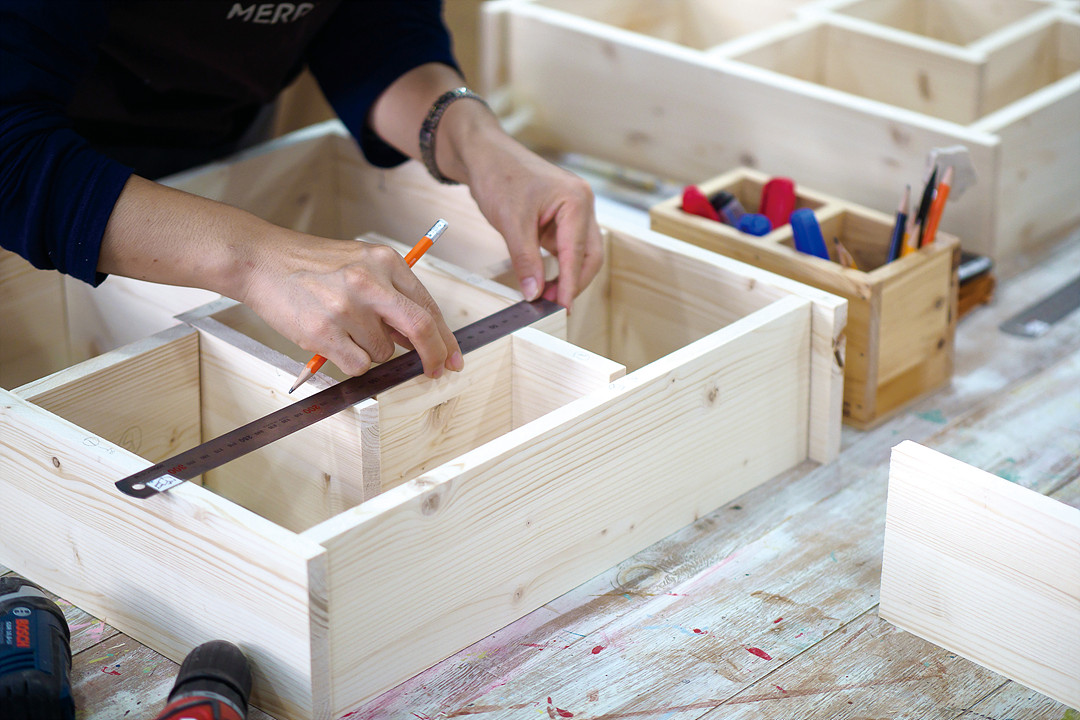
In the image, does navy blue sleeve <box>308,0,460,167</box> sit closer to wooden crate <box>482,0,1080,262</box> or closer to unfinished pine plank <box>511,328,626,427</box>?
wooden crate <box>482,0,1080,262</box>

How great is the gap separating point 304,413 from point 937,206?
755 millimetres

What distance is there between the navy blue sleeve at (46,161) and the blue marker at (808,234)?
0.71 metres

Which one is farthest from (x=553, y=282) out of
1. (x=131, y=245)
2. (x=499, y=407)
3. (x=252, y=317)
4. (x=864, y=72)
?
Answer: (x=864, y=72)

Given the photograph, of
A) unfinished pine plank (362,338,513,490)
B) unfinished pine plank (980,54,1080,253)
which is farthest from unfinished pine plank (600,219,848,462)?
→ unfinished pine plank (980,54,1080,253)

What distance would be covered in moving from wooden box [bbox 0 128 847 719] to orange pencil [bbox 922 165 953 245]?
21 centimetres

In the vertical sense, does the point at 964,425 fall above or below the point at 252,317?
below

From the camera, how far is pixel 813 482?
4.33 ft

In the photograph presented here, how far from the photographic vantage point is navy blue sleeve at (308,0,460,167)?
1.61 metres

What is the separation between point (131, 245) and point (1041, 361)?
1.04 metres

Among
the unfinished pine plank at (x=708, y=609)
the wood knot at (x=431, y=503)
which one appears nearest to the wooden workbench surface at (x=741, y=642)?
the unfinished pine plank at (x=708, y=609)

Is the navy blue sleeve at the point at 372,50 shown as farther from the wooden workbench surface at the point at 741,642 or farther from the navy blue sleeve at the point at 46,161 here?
the wooden workbench surface at the point at 741,642

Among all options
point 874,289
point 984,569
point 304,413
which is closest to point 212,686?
point 304,413

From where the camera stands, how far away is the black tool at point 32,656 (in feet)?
3.00

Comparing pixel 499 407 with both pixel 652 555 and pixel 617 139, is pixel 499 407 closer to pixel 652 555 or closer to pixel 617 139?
pixel 652 555
